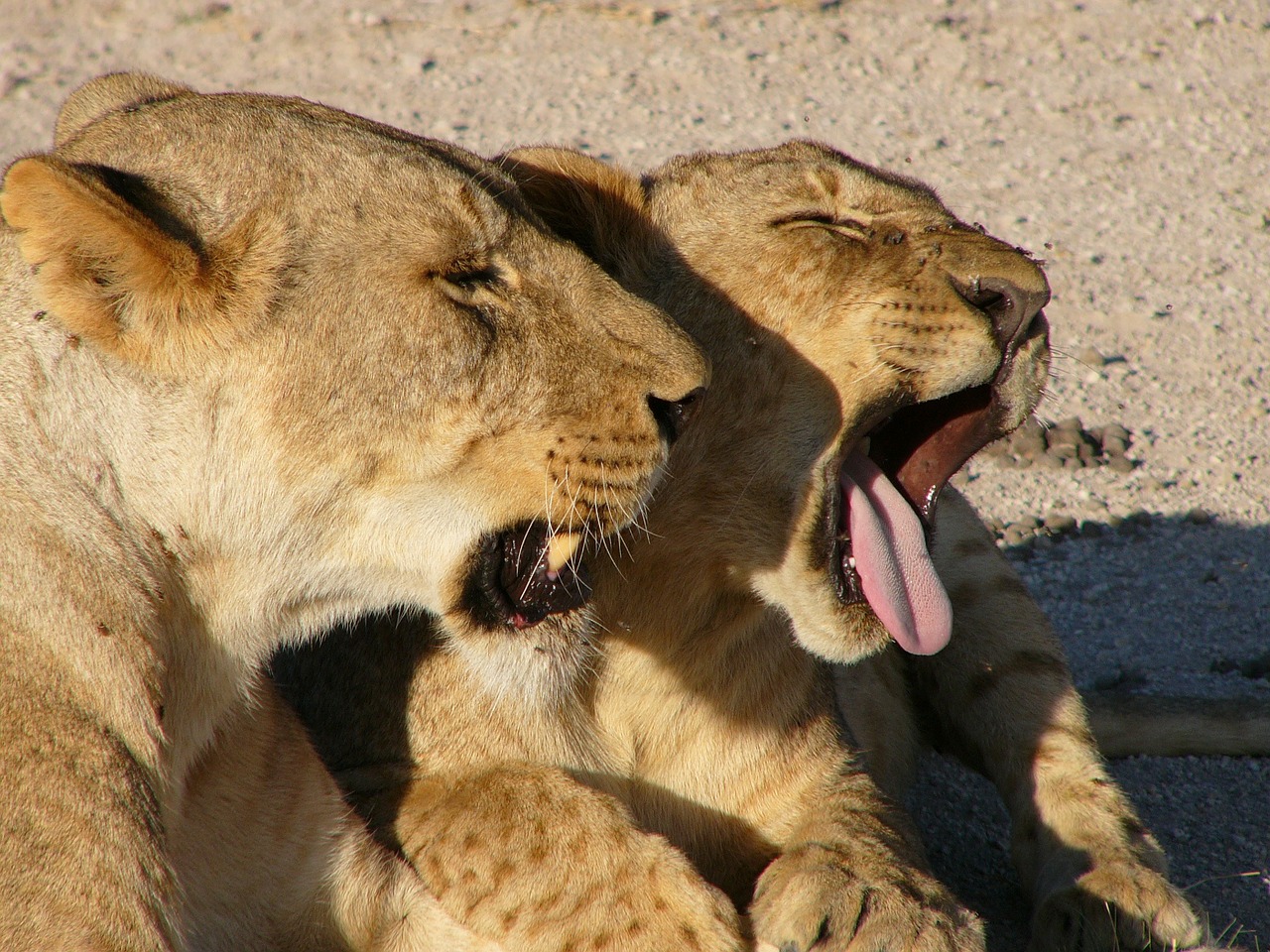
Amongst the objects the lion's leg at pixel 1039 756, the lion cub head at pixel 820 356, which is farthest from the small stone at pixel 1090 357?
the lion cub head at pixel 820 356

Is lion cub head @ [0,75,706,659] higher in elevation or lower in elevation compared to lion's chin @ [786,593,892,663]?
higher

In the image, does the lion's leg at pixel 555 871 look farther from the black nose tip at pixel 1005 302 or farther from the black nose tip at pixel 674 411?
the black nose tip at pixel 1005 302

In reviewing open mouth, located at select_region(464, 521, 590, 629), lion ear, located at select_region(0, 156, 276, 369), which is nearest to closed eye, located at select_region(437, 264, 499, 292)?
lion ear, located at select_region(0, 156, 276, 369)

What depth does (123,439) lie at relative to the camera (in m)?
2.68

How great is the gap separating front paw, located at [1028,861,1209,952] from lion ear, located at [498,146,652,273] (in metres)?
1.91

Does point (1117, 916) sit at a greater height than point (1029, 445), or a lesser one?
lesser

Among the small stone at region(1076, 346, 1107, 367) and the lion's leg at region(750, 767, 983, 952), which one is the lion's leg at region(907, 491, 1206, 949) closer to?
the lion's leg at region(750, 767, 983, 952)

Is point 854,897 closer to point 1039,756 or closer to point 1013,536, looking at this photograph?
point 1039,756

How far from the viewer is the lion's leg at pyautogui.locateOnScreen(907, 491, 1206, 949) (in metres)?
3.62

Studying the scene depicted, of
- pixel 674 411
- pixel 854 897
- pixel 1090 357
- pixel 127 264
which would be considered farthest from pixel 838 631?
pixel 1090 357

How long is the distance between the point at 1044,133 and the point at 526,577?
641 cm

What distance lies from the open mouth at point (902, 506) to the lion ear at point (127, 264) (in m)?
1.38

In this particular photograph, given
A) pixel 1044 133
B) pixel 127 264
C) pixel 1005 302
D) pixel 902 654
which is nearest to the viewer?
pixel 127 264

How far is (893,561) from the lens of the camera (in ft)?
11.4
